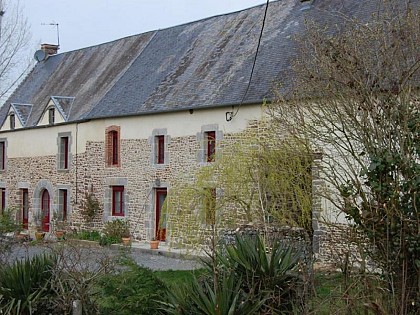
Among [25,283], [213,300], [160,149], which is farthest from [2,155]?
[213,300]

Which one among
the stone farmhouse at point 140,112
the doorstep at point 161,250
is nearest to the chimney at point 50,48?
the stone farmhouse at point 140,112

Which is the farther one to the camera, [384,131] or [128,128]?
[128,128]

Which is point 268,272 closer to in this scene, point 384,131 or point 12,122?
point 384,131

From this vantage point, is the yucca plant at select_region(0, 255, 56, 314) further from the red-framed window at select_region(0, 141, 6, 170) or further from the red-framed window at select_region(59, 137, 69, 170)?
the red-framed window at select_region(0, 141, 6, 170)

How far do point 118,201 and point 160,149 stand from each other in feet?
9.68

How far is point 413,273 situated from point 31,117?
23.6 m

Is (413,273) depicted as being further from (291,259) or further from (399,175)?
(291,259)

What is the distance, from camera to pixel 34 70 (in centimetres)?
3353

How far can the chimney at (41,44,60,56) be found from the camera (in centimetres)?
3362

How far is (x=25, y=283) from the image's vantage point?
965 cm

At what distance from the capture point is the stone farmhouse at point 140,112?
19734 mm

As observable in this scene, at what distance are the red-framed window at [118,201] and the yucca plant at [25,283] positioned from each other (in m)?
13.5

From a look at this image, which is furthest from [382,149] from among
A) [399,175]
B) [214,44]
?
→ [214,44]

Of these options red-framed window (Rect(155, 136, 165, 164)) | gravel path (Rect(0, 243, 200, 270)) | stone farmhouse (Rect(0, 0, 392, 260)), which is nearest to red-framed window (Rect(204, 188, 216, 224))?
gravel path (Rect(0, 243, 200, 270))
